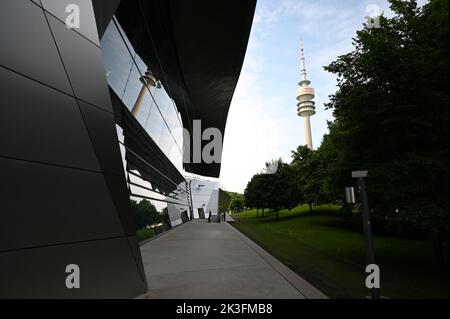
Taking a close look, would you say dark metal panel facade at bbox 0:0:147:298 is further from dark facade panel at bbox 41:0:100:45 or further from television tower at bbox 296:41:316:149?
television tower at bbox 296:41:316:149

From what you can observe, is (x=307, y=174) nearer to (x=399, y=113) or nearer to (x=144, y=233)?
(x=144, y=233)

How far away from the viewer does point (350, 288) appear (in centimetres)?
600

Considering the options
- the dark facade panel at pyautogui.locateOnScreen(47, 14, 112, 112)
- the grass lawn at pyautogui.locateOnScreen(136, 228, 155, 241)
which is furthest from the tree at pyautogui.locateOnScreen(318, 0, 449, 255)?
the grass lawn at pyautogui.locateOnScreen(136, 228, 155, 241)

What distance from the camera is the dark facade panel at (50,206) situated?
363 centimetres

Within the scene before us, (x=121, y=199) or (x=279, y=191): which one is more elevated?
(x=121, y=199)

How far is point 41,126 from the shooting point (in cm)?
429

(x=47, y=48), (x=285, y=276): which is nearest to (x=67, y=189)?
(x=47, y=48)

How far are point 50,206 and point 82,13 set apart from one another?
14.6ft

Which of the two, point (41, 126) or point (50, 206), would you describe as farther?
point (41, 126)

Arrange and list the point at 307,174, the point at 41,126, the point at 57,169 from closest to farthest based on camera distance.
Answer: the point at 41,126, the point at 57,169, the point at 307,174

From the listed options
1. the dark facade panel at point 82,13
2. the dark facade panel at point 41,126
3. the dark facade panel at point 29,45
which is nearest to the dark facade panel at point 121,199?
the dark facade panel at point 41,126

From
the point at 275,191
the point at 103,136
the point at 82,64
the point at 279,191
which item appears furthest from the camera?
the point at 279,191

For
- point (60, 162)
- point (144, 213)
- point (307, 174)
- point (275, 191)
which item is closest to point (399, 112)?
point (60, 162)

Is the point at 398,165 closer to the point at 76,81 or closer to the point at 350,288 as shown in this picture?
the point at 350,288
